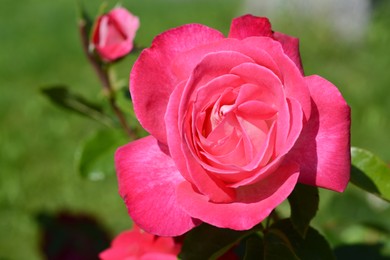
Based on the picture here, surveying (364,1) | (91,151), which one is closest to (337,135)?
(91,151)

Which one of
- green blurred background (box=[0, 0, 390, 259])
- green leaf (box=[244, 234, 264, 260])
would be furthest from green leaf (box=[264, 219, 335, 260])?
green blurred background (box=[0, 0, 390, 259])

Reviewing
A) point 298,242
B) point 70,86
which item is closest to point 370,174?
point 298,242

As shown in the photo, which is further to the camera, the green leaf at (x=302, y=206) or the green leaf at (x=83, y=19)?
the green leaf at (x=83, y=19)

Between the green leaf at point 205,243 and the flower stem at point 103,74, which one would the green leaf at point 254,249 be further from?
the flower stem at point 103,74

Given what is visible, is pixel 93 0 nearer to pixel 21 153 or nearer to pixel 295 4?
pixel 295 4

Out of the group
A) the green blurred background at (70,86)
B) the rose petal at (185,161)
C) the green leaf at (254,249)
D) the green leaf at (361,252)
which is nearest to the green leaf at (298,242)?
the green leaf at (254,249)

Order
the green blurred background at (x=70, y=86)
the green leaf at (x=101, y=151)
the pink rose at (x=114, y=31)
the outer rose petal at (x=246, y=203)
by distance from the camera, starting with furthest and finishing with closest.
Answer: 1. the green blurred background at (x=70, y=86)
2. the green leaf at (x=101, y=151)
3. the pink rose at (x=114, y=31)
4. the outer rose petal at (x=246, y=203)
